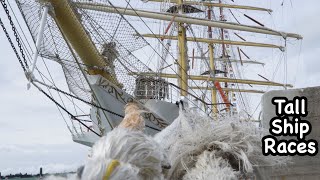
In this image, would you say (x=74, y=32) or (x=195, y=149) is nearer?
(x=195, y=149)

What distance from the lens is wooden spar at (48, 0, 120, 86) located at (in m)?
11.0

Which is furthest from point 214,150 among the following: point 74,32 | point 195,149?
point 74,32

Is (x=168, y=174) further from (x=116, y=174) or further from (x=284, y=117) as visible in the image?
(x=284, y=117)

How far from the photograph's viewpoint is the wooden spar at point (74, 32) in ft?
36.0

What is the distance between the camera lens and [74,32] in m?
11.3

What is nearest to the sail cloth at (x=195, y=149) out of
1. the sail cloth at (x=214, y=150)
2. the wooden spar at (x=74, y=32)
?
the sail cloth at (x=214, y=150)

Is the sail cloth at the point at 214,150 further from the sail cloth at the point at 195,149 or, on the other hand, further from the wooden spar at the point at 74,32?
the wooden spar at the point at 74,32

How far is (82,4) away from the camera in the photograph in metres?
11.7

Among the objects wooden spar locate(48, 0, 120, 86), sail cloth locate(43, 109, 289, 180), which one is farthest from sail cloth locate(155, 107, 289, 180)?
wooden spar locate(48, 0, 120, 86)

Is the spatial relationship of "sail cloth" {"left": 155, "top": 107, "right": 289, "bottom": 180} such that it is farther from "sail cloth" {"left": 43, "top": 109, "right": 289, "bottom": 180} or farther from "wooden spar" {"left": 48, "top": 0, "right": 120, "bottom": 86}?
"wooden spar" {"left": 48, "top": 0, "right": 120, "bottom": 86}

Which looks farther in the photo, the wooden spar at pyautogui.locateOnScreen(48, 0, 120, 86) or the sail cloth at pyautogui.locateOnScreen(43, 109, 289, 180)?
the wooden spar at pyautogui.locateOnScreen(48, 0, 120, 86)

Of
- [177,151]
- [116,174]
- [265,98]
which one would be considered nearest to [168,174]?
[177,151]

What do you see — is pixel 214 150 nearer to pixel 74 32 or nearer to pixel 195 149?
pixel 195 149

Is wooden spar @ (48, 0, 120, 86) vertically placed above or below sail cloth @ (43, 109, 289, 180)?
above
